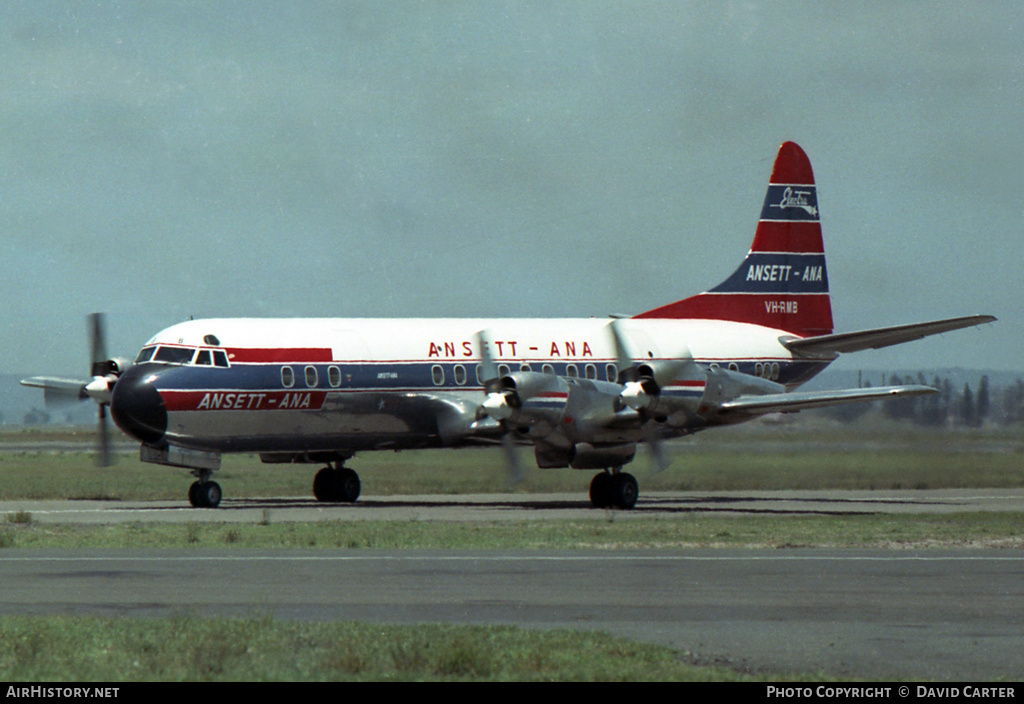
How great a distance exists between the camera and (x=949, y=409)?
4609cm

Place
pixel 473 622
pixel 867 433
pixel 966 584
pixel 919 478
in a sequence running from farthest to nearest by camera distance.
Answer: pixel 867 433
pixel 919 478
pixel 966 584
pixel 473 622

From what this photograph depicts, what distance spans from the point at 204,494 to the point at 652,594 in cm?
2011

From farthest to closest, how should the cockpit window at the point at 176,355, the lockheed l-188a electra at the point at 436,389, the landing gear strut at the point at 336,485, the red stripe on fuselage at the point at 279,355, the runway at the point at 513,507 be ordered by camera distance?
1. the landing gear strut at the point at 336,485
2. the red stripe on fuselage at the point at 279,355
3. the cockpit window at the point at 176,355
4. the lockheed l-188a electra at the point at 436,389
5. the runway at the point at 513,507

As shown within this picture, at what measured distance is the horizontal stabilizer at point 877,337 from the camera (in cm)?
3684

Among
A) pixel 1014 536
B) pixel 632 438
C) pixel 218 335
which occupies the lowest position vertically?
pixel 1014 536

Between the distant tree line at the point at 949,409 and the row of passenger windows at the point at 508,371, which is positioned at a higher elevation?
the row of passenger windows at the point at 508,371

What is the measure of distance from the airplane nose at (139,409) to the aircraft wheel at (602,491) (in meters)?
10.7

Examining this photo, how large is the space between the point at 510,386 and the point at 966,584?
55.3 feet

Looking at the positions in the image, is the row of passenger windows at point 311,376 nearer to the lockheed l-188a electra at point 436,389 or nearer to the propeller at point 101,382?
the lockheed l-188a electra at point 436,389

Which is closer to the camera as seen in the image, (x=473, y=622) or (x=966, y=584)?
(x=473, y=622)

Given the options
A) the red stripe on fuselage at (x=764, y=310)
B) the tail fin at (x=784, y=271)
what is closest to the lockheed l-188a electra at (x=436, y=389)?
the red stripe on fuselage at (x=764, y=310)
